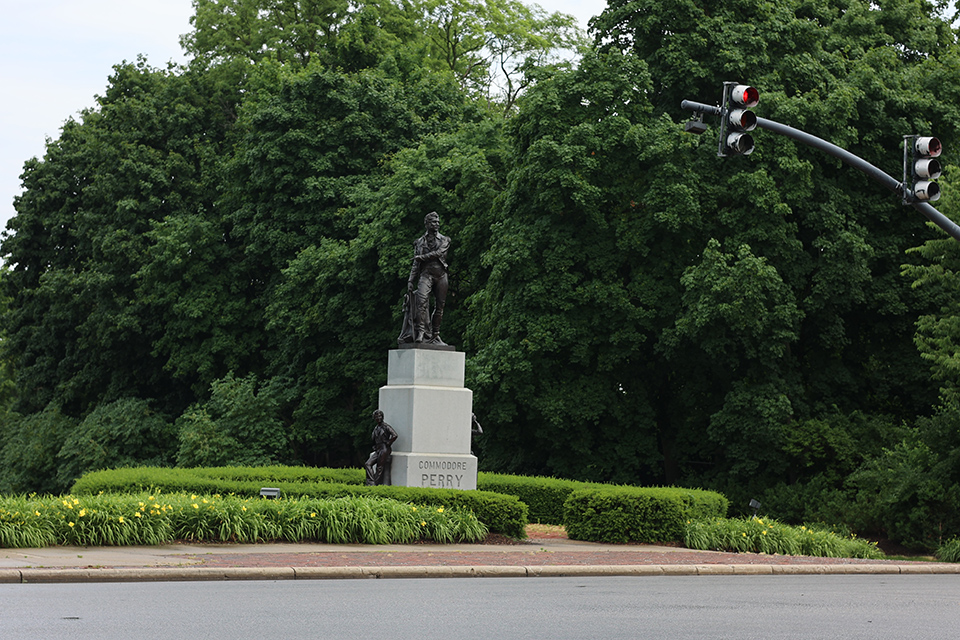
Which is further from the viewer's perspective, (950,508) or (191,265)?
(191,265)

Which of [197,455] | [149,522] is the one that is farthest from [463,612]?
[197,455]

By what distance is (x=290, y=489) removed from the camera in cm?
1994

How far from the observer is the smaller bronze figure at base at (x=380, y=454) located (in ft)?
71.8

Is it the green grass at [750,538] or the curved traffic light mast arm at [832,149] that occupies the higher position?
the curved traffic light mast arm at [832,149]

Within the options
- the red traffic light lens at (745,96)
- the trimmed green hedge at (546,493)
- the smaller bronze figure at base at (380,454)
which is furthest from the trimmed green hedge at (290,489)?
the red traffic light lens at (745,96)

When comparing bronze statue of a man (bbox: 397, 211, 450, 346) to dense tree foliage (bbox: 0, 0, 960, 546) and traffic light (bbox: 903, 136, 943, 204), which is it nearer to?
dense tree foliage (bbox: 0, 0, 960, 546)

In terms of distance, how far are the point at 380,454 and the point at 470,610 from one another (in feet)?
39.3

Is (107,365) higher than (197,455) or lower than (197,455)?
higher

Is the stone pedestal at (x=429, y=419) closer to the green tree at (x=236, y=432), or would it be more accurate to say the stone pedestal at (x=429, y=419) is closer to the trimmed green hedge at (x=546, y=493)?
the trimmed green hedge at (x=546, y=493)

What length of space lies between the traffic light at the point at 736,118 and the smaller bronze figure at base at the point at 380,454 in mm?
9904

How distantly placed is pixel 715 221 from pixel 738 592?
59.8 ft

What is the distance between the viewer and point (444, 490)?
61.9ft

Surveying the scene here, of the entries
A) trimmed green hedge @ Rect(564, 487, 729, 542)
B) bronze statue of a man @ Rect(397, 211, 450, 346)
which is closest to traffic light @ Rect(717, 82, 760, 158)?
trimmed green hedge @ Rect(564, 487, 729, 542)

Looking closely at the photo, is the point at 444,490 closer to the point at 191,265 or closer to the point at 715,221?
the point at 715,221
